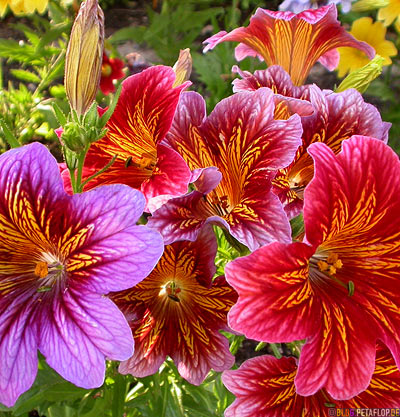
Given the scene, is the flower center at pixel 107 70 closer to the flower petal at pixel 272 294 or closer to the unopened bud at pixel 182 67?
the unopened bud at pixel 182 67

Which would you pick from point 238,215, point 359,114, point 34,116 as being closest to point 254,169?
point 238,215

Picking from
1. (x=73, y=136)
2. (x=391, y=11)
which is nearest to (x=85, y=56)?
(x=73, y=136)

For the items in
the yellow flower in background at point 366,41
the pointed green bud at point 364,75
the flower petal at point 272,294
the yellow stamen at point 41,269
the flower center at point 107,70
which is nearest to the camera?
the flower petal at point 272,294

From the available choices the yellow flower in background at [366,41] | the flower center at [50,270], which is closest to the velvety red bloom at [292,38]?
the flower center at [50,270]

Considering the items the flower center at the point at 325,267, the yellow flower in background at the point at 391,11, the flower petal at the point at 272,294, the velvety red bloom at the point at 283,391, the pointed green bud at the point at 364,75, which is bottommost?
the yellow flower in background at the point at 391,11

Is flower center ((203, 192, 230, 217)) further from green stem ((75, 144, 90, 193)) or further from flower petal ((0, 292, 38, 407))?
flower petal ((0, 292, 38, 407))

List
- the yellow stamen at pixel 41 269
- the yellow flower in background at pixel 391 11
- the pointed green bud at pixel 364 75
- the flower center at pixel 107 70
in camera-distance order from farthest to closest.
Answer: the flower center at pixel 107 70
the yellow flower in background at pixel 391 11
the pointed green bud at pixel 364 75
the yellow stamen at pixel 41 269

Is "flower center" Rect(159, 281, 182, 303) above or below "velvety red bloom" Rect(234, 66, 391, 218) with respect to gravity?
below

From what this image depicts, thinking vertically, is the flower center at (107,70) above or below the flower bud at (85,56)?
below

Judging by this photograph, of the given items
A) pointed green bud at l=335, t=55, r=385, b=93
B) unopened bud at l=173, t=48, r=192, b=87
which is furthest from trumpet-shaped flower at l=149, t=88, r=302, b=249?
pointed green bud at l=335, t=55, r=385, b=93
